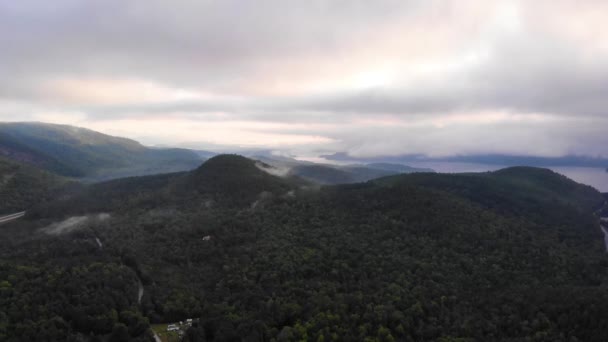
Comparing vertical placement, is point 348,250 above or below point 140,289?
above

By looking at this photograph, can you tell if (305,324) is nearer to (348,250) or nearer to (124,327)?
(124,327)

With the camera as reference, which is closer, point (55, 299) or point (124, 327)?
point (124, 327)

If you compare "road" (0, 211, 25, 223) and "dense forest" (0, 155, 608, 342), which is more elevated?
"dense forest" (0, 155, 608, 342)

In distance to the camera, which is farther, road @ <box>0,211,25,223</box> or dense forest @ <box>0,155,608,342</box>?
road @ <box>0,211,25,223</box>

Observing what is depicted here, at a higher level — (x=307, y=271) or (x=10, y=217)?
(x=307, y=271)

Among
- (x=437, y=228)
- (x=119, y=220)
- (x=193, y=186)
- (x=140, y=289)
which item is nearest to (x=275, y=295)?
(x=140, y=289)

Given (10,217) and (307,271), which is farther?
(10,217)

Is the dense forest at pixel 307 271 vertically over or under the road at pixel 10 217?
over

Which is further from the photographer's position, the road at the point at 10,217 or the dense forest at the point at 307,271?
the road at the point at 10,217
